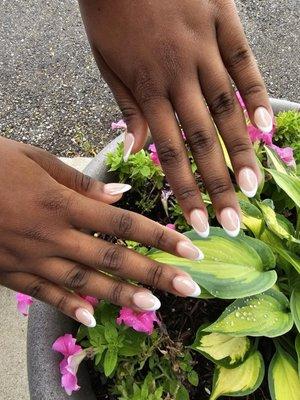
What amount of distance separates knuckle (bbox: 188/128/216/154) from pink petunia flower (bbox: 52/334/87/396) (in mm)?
460

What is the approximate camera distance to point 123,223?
0.85m

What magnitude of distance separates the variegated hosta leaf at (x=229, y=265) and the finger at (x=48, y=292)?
0.21 meters

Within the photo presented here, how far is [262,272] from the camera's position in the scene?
111 cm

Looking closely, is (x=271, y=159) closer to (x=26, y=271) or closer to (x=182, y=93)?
(x=182, y=93)

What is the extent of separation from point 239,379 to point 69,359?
1.02 feet

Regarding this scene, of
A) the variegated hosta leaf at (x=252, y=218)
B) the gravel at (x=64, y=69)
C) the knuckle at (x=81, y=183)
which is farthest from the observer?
the gravel at (x=64, y=69)

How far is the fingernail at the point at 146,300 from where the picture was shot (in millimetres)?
861

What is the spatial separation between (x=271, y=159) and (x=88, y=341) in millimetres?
499

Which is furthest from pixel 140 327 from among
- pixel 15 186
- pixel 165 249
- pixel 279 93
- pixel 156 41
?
pixel 279 93

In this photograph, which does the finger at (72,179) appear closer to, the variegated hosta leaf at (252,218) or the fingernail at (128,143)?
the fingernail at (128,143)

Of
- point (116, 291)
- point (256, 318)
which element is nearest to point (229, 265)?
point (256, 318)

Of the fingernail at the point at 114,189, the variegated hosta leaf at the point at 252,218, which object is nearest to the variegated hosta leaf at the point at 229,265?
the variegated hosta leaf at the point at 252,218

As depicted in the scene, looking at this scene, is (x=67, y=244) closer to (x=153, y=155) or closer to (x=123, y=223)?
(x=123, y=223)

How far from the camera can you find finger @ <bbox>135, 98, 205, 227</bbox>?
2.75 ft
